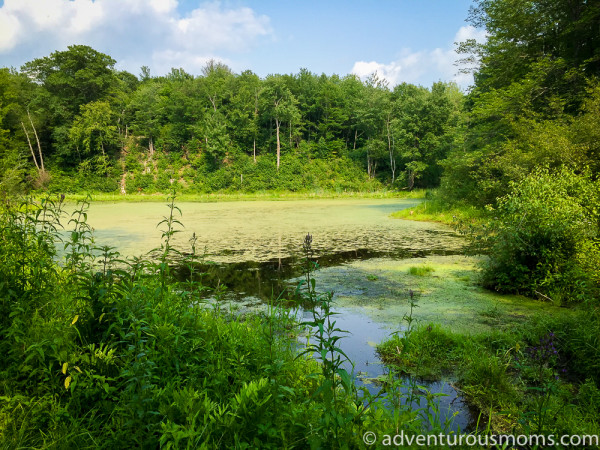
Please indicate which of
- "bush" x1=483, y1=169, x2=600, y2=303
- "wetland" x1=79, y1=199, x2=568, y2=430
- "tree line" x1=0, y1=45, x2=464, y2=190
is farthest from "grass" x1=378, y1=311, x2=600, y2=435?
"tree line" x1=0, y1=45, x2=464, y2=190

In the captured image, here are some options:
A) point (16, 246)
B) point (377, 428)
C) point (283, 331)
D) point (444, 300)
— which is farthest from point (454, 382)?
point (16, 246)

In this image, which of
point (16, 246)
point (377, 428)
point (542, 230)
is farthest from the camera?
point (542, 230)

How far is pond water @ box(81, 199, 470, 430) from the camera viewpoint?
3.66 metres

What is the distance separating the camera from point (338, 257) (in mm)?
7555

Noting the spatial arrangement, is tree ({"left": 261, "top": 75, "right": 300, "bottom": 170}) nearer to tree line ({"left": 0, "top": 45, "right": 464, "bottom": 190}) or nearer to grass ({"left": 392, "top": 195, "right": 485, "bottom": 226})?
tree line ({"left": 0, "top": 45, "right": 464, "bottom": 190})

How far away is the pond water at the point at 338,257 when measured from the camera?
3664 mm

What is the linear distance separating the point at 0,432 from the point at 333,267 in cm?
546

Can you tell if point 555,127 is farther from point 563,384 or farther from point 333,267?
point 563,384

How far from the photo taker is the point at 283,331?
11.3 ft

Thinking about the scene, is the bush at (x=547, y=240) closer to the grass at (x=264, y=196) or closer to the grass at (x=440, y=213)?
the grass at (x=440, y=213)

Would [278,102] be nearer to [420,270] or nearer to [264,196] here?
[264,196]

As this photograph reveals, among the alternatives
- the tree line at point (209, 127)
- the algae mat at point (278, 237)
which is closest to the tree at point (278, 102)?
the tree line at point (209, 127)

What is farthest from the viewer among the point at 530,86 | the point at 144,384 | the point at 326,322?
→ the point at 530,86

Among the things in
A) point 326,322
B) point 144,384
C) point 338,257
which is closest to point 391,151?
point 338,257
